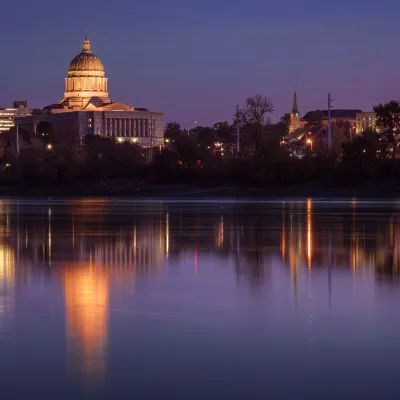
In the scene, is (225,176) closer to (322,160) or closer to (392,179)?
(322,160)

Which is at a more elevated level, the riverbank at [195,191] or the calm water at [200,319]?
the riverbank at [195,191]

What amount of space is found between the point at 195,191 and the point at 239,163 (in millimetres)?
5364

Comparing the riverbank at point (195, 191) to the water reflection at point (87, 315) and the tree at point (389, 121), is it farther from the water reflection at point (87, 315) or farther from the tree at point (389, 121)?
the water reflection at point (87, 315)

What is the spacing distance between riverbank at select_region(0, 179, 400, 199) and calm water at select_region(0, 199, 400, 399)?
160ft

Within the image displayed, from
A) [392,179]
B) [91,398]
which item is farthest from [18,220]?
[392,179]

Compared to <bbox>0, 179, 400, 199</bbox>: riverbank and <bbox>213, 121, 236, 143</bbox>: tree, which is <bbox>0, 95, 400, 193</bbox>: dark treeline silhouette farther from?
<bbox>213, 121, 236, 143</bbox>: tree

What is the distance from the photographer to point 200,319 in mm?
14734

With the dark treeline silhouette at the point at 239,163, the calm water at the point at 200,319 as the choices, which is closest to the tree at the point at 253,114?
the dark treeline silhouette at the point at 239,163

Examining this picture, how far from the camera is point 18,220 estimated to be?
4100cm

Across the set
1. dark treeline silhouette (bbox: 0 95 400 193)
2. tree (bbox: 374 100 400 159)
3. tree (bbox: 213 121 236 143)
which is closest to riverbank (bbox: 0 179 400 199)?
dark treeline silhouette (bbox: 0 95 400 193)

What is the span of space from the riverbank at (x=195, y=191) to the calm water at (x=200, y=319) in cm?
4868

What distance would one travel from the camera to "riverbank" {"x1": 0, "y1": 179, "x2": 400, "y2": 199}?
76.4 metres

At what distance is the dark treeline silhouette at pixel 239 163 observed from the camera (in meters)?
80.8

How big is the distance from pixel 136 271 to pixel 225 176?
6999 cm
